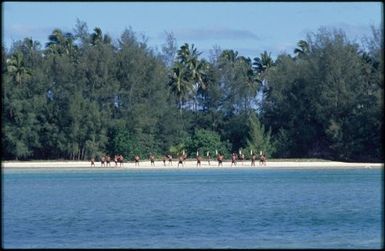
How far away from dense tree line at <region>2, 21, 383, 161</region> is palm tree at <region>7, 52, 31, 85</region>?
0.10 meters

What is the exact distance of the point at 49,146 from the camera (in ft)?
266

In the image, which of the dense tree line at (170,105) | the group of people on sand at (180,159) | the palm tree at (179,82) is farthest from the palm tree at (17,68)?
the palm tree at (179,82)

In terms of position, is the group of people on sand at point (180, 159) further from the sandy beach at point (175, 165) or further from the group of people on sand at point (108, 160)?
the sandy beach at point (175, 165)

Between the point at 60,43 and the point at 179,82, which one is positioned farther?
the point at 60,43

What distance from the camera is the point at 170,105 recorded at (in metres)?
85.8

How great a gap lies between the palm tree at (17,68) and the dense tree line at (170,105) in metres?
0.10

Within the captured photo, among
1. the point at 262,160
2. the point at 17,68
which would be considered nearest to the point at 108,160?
the point at 17,68

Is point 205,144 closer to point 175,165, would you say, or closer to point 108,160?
point 175,165

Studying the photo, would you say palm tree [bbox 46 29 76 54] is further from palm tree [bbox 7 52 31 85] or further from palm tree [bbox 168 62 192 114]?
palm tree [bbox 168 62 192 114]

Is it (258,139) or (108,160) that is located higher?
(258,139)

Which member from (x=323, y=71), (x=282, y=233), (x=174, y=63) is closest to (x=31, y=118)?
(x=174, y=63)

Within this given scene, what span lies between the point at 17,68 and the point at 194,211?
48.3m

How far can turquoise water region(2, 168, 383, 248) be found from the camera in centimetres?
2628

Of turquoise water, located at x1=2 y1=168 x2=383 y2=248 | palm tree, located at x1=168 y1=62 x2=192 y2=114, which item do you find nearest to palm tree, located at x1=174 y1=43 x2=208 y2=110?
palm tree, located at x1=168 y1=62 x2=192 y2=114
